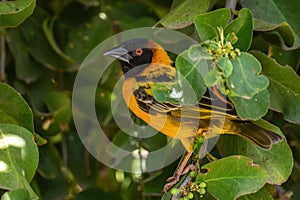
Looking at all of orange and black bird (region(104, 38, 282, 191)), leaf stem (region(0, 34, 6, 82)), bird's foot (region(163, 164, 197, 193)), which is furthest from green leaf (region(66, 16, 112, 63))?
bird's foot (region(163, 164, 197, 193))

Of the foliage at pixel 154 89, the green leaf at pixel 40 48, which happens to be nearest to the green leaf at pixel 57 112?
the foliage at pixel 154 89

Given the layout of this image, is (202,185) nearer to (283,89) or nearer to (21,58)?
(283,89)

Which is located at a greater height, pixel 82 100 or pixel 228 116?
pixel 228 116

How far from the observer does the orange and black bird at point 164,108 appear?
7.16 ft

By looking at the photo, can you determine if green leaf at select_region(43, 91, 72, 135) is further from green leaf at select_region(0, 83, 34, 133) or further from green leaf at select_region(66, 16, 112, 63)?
green leaf at select_region(0, 83, 34, 133)

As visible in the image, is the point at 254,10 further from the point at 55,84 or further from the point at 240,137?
the point at 55,84

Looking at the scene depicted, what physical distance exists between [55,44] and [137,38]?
46cm

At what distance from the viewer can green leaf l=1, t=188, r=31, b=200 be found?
174 centimetres

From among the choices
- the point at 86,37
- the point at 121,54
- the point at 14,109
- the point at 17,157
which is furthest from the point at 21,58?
the point at 17,157

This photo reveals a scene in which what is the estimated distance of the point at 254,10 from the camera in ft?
7.79

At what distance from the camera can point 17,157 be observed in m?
1.98

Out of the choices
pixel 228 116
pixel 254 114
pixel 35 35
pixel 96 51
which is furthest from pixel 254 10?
pixel 35 35

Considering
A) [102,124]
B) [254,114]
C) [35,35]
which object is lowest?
[102,124]

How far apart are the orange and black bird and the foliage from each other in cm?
5
